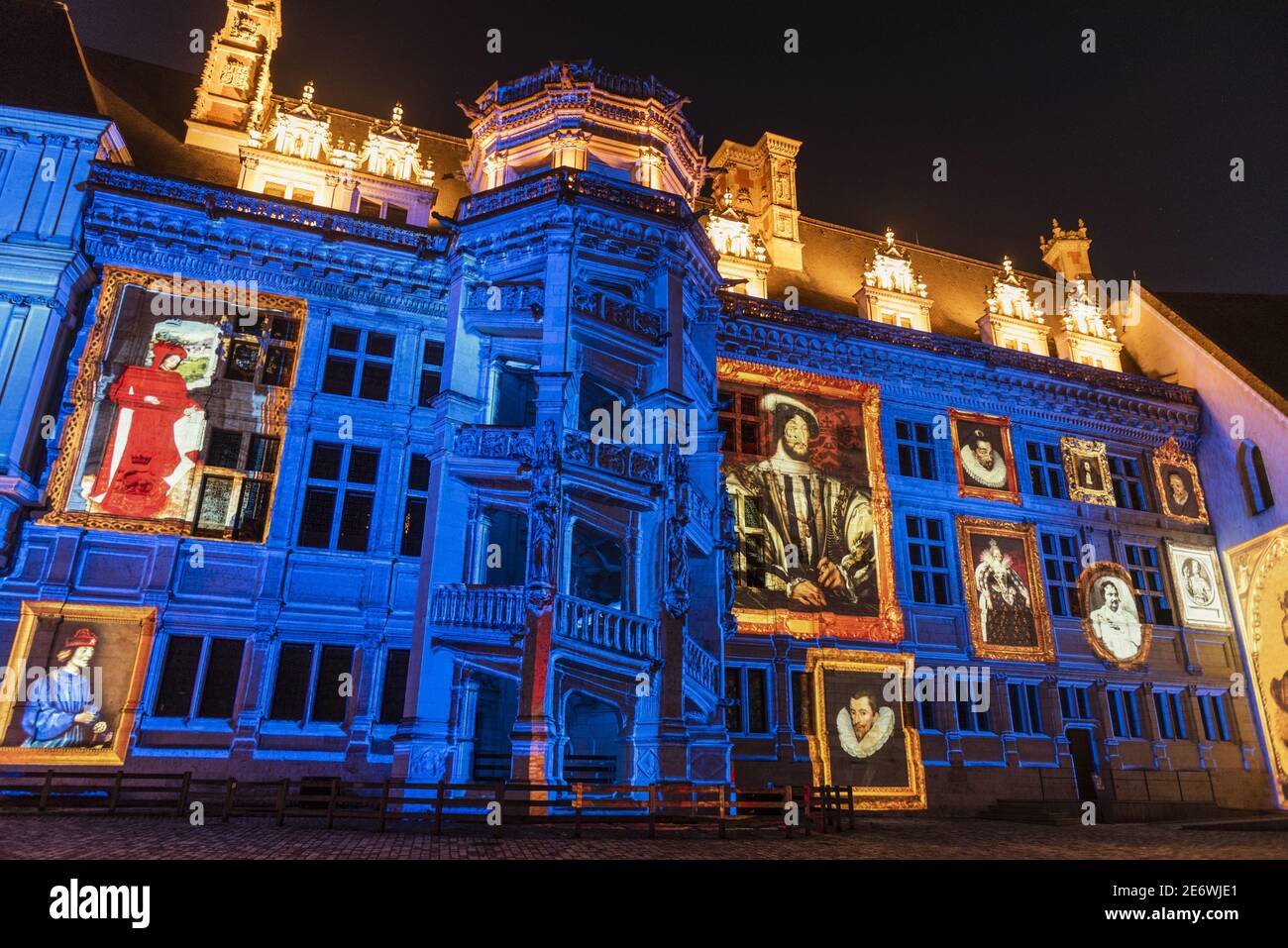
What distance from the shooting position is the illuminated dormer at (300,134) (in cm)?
2547

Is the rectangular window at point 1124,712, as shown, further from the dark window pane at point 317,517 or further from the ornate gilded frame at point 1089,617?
the dark window pane at point 317,517

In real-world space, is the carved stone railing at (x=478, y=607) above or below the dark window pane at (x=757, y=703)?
above

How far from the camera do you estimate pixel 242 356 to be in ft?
73.0

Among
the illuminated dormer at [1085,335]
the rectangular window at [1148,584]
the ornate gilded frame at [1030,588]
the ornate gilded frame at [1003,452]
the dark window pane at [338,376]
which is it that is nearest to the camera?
the dark window pane at [338,376]

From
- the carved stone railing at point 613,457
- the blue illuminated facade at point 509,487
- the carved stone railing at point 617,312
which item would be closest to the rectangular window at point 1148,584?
the blue illuminated facade at point 509,487

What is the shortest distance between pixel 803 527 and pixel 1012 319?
14368 mm

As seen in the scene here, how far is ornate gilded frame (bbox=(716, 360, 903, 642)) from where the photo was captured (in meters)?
24.2

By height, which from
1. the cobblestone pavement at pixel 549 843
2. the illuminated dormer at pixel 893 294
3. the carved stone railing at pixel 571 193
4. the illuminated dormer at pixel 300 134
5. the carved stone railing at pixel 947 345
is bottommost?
the cobblestone pavement at pixel 549 843

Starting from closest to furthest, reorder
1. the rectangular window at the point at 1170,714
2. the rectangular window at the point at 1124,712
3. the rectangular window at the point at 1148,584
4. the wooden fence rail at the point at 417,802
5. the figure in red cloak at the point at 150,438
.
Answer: the wooden fence rail at the point at 417,802
the figure in red cloak at the point at 150,438
the rectangular window at the point at 1124,712
the rectangular window at the point at 1170,714
the rectangular window at the point at 1148,584

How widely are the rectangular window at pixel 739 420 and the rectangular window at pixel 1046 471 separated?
1096 centimetres

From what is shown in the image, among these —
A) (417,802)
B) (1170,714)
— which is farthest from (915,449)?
(417,802)

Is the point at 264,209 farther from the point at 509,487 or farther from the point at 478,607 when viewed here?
the point at 478,607

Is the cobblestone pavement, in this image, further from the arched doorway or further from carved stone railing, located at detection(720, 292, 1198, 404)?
carved stone railing, located at detection(720, 292, 1198, 404)

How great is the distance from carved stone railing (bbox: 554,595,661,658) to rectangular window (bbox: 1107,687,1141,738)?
17822 mm
